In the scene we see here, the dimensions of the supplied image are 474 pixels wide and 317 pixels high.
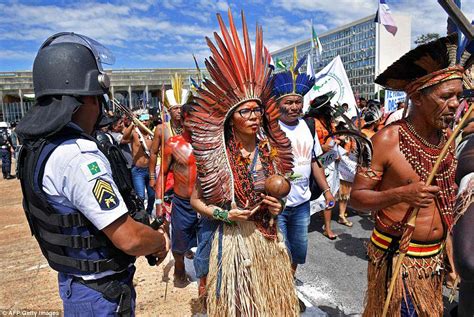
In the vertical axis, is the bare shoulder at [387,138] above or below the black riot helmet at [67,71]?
below

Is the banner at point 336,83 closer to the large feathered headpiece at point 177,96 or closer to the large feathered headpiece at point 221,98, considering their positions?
the large feathered headpiece at point 177,96

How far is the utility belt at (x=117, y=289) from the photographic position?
1763mm

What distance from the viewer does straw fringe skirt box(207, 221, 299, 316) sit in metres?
2.41

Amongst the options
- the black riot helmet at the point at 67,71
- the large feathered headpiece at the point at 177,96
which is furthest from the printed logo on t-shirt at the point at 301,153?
the large feathered headpiece at the point at 177,96

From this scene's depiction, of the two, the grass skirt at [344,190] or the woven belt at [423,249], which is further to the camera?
the grass skirt at [344,190]

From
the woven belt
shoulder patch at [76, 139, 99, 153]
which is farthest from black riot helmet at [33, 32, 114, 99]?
the woven belt

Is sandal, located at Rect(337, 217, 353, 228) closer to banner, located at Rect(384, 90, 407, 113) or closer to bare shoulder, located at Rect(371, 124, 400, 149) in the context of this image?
banner, located at Rect(384, 90, 407, 113)

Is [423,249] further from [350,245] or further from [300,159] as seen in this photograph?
[350,245]

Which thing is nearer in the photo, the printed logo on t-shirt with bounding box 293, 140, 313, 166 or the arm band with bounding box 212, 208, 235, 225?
the arm band with bounding box 212, 208, 235, 225

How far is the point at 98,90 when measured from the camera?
5.67 feet

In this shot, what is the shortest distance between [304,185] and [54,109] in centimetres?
250

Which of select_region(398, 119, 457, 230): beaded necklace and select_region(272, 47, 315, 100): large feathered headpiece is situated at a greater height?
select_region(272, 47, 315, 100): large feathered headpiece

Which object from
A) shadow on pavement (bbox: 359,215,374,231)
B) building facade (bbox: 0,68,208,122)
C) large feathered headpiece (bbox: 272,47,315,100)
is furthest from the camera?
building facade (bbox: 0,68,208,122)

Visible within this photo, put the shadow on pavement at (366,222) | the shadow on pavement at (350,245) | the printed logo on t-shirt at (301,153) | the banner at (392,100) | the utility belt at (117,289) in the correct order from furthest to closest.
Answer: the banner at (392,100) → the shadow on pavement at (366,222) → the shadow on pavement at (350,245) → the printed logo on t-shirt at (301,153) → the utility belt at (117,289)
